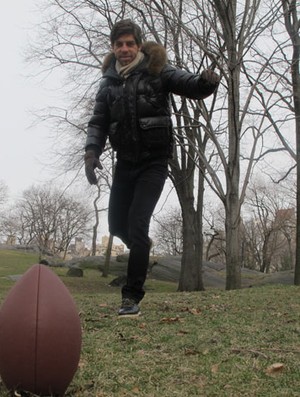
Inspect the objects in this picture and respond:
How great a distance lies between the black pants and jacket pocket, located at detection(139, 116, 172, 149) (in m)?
0.17

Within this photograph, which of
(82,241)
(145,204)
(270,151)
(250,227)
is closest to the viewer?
(145,204)

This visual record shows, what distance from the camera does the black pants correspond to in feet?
14.1

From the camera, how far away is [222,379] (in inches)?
99.4

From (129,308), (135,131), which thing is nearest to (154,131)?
(135,131)

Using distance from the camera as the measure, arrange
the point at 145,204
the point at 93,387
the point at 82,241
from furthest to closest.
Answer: the point at 82,241
the point at 145,204
the point at 93,387

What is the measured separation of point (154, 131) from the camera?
14.1 ft

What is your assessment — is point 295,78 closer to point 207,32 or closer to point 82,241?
point 207,32

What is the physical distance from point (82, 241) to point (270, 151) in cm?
6188

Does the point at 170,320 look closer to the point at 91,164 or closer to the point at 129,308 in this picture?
the point at 129,308

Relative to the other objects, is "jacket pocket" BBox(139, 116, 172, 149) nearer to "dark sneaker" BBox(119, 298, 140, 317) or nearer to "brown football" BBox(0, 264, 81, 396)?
"dark sneaker" BBox(119, 298, 140, 317)

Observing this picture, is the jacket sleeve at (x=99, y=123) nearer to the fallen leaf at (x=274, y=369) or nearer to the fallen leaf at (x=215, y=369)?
the fallen leaf at (x=215, y=369)

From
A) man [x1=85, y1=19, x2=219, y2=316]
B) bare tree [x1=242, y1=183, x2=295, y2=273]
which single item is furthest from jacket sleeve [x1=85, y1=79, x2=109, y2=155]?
bare tree [x1=242, y1=183, x2=295, y2=273]

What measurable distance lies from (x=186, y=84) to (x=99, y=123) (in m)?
0.93

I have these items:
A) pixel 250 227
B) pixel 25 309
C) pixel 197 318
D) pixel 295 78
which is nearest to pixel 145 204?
pixel 197 318
